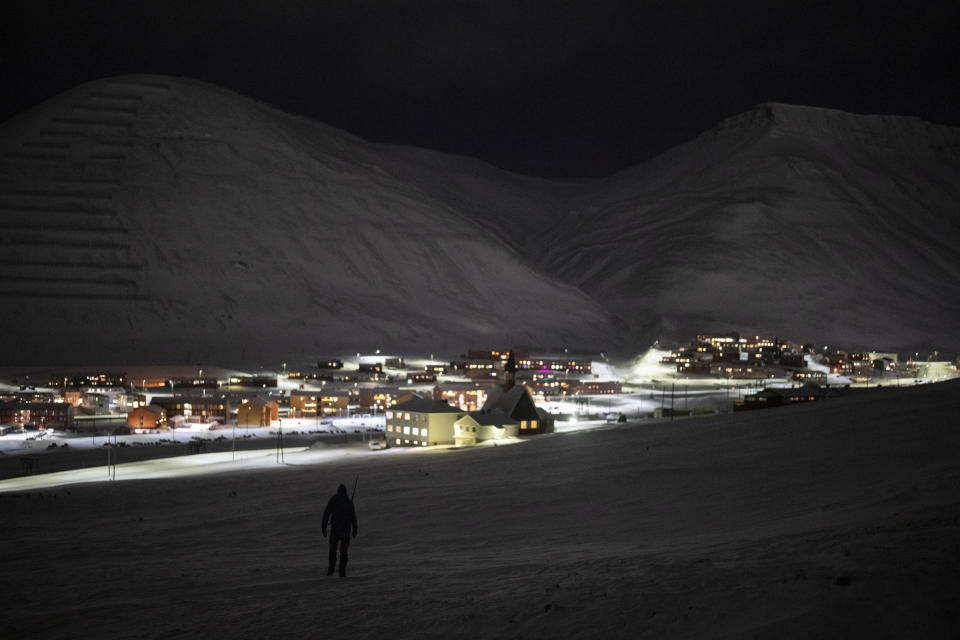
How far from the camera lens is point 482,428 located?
43.2 meters

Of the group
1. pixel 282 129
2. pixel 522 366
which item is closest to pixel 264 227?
pixel 282 129

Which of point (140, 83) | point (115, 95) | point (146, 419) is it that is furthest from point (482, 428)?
point (140, 83)

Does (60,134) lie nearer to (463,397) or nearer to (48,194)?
(48,194)

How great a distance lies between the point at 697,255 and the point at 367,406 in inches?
3997

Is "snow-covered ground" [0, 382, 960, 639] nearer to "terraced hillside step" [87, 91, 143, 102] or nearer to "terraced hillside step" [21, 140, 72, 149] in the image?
"terraced hillside step" [21, 140, 72, 149]

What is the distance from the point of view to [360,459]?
116ft

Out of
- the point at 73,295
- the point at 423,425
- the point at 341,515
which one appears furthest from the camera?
the point at 73,295

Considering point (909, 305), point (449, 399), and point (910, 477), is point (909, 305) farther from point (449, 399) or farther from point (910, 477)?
point (910, 477)

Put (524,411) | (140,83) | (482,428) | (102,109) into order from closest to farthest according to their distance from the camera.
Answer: (482,428) → (524,411) → (102,109) → (140,83)

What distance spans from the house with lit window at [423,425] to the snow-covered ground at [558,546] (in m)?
14.7

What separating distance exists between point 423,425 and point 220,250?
9272 cm

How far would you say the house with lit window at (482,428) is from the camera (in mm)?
42625

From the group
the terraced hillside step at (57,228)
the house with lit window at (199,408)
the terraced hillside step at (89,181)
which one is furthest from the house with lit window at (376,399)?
the terraced hillside step at (89,181)

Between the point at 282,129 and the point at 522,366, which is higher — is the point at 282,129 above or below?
above
